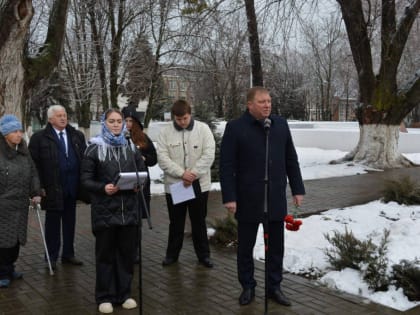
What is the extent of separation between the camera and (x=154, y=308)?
4695 millimetres

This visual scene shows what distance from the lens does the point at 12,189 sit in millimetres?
5281

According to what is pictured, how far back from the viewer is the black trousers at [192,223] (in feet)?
19.7

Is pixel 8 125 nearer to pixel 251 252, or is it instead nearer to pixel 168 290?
pixel 168 290

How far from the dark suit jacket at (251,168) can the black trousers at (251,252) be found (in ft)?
0.44

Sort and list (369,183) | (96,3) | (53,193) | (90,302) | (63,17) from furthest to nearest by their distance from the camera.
A: (96,3), (369,183), (63,17), (53,193), (90,302)

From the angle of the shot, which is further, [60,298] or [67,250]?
[67,250]

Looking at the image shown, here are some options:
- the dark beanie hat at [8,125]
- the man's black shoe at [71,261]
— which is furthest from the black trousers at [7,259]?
the dark beanie hat at [8,125]

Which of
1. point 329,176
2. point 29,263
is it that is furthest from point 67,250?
point 329,176

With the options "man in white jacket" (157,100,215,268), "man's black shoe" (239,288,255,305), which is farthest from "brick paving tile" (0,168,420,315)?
"man in white jacket" (157,100,215,268)

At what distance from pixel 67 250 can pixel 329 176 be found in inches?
381

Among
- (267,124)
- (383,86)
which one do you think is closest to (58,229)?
(267,124)

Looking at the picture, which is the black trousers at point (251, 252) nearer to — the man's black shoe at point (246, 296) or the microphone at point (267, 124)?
the man's black shoe at point (246, 296)

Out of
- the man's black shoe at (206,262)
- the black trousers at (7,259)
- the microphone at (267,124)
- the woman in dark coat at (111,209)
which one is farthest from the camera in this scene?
the man's black shoe at (206,262)

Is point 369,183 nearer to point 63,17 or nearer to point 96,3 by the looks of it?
point 63,17
